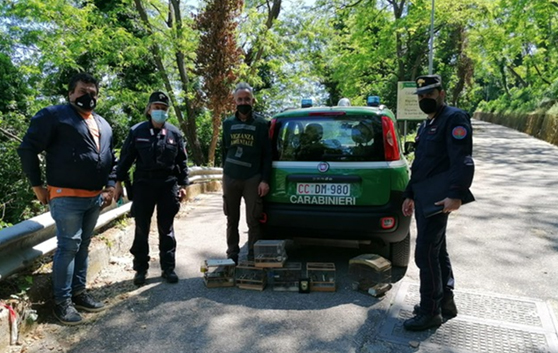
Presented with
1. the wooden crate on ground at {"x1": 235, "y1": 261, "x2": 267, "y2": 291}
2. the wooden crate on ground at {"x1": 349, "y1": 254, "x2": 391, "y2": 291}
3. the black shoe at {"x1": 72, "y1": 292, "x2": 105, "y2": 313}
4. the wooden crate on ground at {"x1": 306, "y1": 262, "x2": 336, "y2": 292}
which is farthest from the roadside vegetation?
the wooden crate on ground at {"x1": 349, "y1": 254, "x2": 391, "y2": 291}

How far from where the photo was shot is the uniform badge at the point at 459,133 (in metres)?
3.05

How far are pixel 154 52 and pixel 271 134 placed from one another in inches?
400

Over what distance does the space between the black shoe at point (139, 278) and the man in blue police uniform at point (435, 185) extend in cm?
260

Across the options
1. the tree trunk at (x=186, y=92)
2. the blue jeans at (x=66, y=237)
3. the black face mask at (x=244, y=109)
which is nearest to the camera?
the blue jeans at (x=66, y=237)

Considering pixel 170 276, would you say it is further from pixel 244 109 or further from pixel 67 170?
pixel 244 109

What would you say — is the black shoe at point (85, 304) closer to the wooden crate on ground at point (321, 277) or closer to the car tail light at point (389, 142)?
the wooden crate on ground at point (321, 277)

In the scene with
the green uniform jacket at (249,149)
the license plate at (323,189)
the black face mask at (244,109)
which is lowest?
the license plate at (323,189)

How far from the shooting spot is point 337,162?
437 centimetres

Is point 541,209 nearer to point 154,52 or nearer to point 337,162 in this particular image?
point 337,162

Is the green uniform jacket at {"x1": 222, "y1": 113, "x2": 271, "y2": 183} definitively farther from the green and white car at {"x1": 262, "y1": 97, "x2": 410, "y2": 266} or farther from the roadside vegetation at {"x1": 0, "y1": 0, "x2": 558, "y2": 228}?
the roadside vegetation at {"x1": 0, "y1": 0, "x2": 558, "y2": 228}

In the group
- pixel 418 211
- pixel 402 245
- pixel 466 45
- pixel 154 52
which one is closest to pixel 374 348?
pixel 418 211

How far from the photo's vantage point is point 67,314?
11.1 feet

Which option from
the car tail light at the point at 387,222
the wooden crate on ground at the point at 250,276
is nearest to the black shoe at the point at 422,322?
the car tail light at the point at 387,222

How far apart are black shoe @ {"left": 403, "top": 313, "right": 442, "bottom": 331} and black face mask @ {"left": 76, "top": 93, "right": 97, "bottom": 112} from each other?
3.22 m
